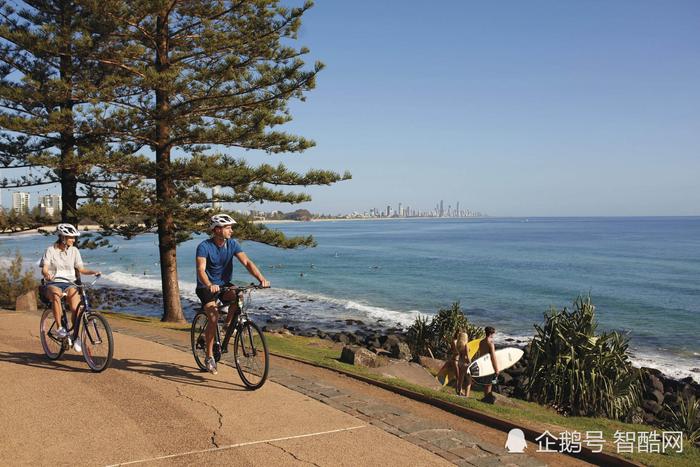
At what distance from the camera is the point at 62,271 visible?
7184mm

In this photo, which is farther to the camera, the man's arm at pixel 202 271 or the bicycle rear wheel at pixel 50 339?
the bicycle rear wheel at pixel 50 339

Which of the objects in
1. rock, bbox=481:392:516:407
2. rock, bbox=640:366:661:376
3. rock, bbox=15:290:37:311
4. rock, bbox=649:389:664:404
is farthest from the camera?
rock, bbox=640:366:661:376

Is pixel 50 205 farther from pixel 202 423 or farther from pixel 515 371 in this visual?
pixel 515 371

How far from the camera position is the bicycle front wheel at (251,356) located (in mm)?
6355

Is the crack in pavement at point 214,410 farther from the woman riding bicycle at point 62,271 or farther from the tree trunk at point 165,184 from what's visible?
the tree trunk at point 165,184

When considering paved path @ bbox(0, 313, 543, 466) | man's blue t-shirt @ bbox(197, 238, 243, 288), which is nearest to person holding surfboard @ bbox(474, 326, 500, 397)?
paved path @ bbox(0, 313, 543, 466)

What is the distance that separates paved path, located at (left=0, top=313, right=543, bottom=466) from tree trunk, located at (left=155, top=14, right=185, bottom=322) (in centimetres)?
835

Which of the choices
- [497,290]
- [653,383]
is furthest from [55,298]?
[497,290]

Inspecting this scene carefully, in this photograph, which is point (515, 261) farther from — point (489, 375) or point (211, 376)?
point (211, 376)

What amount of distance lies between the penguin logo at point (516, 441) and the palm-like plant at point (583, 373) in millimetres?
5850

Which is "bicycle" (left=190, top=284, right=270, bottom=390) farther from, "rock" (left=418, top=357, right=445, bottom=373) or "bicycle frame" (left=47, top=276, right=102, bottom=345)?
"rock" (left=418, top=357, right=445, bottom=373)

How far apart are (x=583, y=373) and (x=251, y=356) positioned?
7452 mm

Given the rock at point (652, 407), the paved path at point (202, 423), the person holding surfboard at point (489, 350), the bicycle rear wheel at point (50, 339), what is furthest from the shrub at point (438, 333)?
the bicycle rear wheel at point (50, 339)

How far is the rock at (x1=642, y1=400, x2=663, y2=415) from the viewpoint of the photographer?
13617 mm
